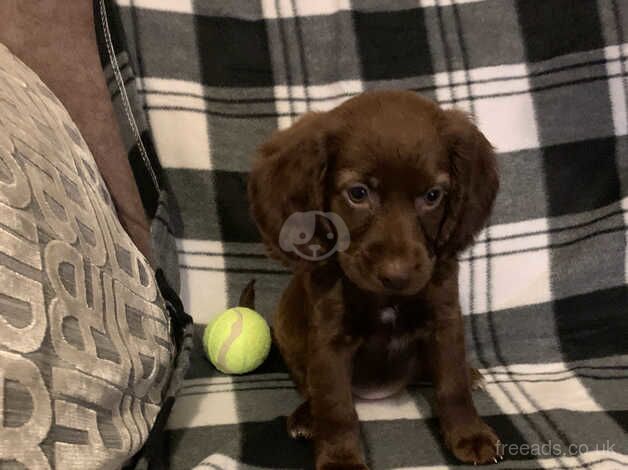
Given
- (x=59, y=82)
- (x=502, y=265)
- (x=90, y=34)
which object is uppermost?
(x=90, y=34)

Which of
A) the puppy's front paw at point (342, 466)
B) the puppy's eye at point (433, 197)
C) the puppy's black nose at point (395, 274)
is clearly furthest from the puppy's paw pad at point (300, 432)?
the puppy's eye at point (433, 197)

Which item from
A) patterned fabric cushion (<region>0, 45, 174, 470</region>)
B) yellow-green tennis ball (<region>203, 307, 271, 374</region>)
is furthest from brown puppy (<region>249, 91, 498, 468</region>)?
patterned fabric cushion (<region>0, 45, 174, 470</region>)

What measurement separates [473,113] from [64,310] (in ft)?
3.50

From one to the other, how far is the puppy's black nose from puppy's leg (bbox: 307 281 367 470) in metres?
0.19

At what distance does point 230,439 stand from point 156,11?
980mm

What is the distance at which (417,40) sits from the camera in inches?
65.1

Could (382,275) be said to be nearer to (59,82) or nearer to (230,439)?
(230,439)

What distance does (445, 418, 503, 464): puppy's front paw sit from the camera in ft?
3.99

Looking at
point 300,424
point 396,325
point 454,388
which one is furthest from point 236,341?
point 454,388

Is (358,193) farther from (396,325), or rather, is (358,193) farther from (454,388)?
(454,388)

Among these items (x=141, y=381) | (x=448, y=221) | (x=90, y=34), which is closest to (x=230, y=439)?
(x=141, y=381)

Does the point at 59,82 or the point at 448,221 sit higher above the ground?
the point at 59,82

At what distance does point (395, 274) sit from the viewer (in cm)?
110

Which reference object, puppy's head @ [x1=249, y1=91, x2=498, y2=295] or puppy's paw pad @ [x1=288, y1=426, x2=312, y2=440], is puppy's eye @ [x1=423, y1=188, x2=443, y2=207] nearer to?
puppy's head @ [x1=249, y1=91, x2=498, y2=295]
